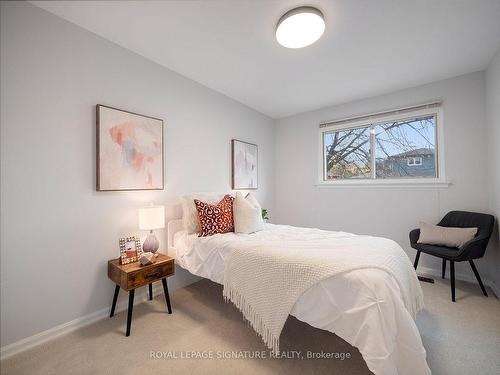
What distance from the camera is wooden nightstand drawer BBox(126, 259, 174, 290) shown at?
1.74 m

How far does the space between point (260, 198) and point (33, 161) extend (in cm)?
296

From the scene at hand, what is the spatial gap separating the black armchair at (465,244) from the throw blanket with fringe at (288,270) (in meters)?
0.90

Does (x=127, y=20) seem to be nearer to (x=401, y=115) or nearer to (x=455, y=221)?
(x=401, y=115)

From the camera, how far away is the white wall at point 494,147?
224 cm

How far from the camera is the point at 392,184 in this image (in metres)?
3.12

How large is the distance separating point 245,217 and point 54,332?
5.96ft

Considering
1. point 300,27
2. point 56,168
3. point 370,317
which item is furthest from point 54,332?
point 300,27

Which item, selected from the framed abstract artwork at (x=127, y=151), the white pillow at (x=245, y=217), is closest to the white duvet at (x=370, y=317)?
the white pillow at (x=245, y=217)

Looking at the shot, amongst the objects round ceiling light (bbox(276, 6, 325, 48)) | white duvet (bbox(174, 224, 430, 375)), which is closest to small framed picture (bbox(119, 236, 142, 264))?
white duvet (bbox(174, 224, 430, 375))

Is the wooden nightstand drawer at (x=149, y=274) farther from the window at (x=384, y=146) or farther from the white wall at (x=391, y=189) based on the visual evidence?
the window at (x=384, y=146)

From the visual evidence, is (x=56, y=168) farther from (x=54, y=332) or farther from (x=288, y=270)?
(x=288, y=270)

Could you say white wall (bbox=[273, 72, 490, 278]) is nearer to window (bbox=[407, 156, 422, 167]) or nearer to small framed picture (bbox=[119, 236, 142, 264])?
window (bbox=[407, 156, 422, 167])

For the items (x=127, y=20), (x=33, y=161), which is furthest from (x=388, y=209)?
(x=33, y=161)

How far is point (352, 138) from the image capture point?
3.57 m
